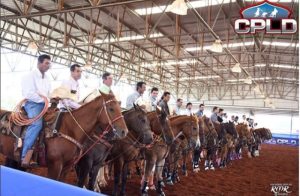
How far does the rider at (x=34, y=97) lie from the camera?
158 inches

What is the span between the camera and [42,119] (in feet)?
13.6

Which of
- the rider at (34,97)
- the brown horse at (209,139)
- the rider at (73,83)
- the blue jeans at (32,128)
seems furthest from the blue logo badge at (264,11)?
the brown horse at (209,139)

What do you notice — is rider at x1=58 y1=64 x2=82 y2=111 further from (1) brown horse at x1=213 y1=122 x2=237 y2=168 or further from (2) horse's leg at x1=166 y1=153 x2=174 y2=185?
(1) brown horse at x1=213 y1=122 x2=237 y2=168

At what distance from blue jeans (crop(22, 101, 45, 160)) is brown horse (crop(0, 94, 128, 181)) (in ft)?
0.55

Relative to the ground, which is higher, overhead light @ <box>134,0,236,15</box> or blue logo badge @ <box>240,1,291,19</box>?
overhead light @ <box>134,0,236,15</box>

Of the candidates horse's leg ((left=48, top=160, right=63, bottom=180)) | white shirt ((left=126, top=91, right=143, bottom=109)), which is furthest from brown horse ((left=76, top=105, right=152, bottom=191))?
white shirt ((left=126, top=91, right=143, bottom=109))

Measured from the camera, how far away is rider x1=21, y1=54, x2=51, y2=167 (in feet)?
13.2

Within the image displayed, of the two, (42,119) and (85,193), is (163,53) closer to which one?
(42,119)

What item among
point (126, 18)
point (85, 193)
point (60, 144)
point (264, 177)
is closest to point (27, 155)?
point (60, 144)

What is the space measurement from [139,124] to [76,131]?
4.25 ft

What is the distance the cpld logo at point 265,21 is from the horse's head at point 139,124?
77.0 inches

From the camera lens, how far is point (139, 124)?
525 cm

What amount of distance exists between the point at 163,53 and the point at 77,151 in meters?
18.8

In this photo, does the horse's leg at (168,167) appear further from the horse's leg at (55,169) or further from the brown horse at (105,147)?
the horse's leg at (55,169)
